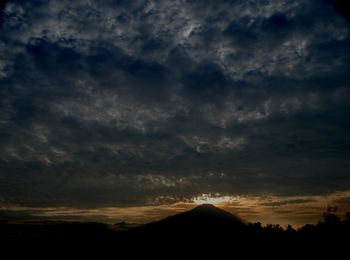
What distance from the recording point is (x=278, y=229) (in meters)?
51.0

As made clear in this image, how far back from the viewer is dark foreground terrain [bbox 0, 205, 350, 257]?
3825cm

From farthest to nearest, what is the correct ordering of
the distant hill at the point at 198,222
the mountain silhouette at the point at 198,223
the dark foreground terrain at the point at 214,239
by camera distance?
the distant hill at the point at 198,222, the mountain silhouette at the point at 198,223, the dark foreground terrain at the point at 214,239

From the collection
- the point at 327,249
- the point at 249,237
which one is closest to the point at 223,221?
the point at 249,237

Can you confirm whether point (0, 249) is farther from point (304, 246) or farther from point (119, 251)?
point (304, 246)

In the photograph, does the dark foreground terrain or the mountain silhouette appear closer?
the dark foreground terrain

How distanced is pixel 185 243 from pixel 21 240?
3320 cm

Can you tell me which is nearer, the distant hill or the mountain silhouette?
the mountain silhouette

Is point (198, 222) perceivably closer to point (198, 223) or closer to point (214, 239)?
point (198, 223)

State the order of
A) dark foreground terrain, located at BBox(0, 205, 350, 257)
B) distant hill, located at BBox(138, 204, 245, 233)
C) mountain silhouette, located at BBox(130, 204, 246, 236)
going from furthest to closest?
→ 1. distant hill, located at BBox(138, 204, 245, 233)
2. mountain silhouette, located at BBox(130, 204, 246, 236)
3. dark foreground terrain, located at BBox(0, 205, 350, 257)

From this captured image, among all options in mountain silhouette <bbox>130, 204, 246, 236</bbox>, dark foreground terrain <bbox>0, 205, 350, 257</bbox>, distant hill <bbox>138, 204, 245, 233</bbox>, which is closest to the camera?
dark foreground terrain <bbox>0, 205, 350, 257</bbox>

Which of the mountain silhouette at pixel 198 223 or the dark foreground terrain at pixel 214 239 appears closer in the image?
the dark foreground terrain at pixel 214 239

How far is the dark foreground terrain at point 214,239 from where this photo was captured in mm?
38253

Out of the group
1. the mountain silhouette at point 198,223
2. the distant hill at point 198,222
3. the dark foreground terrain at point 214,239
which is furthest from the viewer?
the distant hill at point 198,222

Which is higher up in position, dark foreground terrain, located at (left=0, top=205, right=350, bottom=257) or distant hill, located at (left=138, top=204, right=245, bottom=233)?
distant hill, located at (left=138, top=204, right=245, bottom=233)
